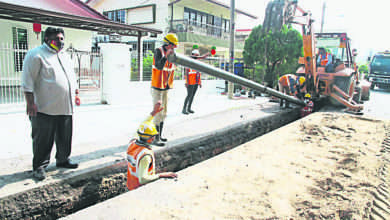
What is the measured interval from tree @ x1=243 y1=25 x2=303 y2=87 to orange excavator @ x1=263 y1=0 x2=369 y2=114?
2.89m

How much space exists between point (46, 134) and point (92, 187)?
891 millimetres

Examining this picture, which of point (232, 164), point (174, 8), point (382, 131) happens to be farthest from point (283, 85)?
point (174, 8)

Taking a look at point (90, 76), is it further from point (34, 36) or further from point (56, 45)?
point (56, 45)

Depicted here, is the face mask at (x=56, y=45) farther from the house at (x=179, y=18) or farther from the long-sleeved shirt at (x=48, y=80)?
the house at (x=179, y=18)

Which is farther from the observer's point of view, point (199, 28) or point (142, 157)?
point (199, 28)

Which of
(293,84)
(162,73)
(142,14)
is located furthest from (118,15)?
(162,73)

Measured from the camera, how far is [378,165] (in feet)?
13.8

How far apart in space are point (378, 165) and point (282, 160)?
1.38m

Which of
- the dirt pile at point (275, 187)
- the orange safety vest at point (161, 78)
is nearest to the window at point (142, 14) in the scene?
the orange safety vest at point (161, 78)

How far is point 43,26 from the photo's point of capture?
1166cm

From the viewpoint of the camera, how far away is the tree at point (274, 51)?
45.6 feet

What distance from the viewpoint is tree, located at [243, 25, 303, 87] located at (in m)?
13.9

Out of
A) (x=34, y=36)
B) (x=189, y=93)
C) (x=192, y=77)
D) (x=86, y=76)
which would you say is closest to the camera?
(x=192, y=77)

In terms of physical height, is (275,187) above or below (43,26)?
below
